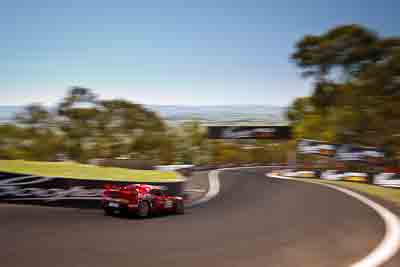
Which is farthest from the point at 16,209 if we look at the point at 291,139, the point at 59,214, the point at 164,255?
the point at 291,139

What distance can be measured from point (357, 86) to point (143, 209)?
3666 centimetres

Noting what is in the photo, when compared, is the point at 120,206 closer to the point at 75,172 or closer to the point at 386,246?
the point at 75,172

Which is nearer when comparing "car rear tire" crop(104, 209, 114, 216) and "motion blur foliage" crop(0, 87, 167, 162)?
"car rear tire" crop(104, 209, 114, 216)

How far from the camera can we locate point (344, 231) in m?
10.9

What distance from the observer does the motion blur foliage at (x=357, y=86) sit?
41750 millimetres

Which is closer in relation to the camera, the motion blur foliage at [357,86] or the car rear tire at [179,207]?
the car rear tire at [179,207]

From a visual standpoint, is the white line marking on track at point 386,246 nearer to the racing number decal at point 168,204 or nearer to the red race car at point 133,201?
the racing number decal at point 168,204

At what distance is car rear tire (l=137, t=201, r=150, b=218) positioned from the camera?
42.9 ft

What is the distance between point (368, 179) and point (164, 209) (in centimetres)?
2101

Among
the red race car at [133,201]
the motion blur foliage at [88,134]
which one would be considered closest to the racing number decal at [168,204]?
the red race car at [133,201]

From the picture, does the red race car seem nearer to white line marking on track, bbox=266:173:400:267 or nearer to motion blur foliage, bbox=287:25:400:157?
white line marking on track, bbox=266:173:400:267

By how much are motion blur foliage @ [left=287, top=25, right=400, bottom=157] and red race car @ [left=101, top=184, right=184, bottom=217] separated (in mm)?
31527

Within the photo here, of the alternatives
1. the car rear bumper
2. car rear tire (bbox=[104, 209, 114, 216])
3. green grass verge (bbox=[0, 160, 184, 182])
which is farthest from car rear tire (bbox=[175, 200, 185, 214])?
car rear tire (bbox=[104, 209, 114, 216])

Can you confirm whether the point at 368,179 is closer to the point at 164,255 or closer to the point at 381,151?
the point at 381,151
